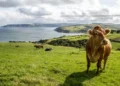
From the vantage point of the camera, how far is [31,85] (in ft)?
44.8

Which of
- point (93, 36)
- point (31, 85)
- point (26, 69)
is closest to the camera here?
point (31, 85)

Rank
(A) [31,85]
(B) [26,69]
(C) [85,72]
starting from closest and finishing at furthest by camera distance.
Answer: (A) [31,85]
(B) [26,69]
(C) [85,72]

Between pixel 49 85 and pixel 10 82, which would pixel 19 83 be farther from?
pixel 49 85

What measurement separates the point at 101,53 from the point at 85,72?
2.11 meters

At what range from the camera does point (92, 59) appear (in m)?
15.4

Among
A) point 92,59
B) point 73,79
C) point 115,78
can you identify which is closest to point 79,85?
point 73,79

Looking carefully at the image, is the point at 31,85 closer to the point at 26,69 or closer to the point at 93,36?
the point at 26,69

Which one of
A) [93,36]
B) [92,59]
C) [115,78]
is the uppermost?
[93,36]

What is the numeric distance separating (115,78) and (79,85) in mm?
3021

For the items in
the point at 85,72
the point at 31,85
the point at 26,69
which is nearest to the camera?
the point at 31,85

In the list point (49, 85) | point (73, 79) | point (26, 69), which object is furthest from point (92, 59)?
point (26, 69)

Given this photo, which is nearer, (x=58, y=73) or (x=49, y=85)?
(x=49, y=85)

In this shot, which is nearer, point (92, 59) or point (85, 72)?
point (92, 59)

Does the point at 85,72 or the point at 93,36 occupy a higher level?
the point at 93,36
